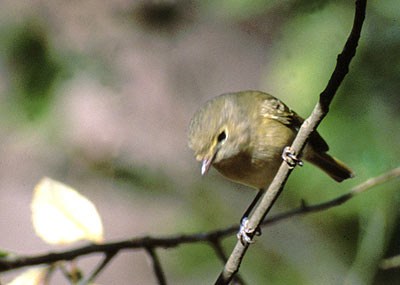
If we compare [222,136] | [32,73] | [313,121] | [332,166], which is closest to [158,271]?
[313,121]

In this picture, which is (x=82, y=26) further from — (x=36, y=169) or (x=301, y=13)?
(x=301, y=13)

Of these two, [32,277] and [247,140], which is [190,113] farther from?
[32,277]

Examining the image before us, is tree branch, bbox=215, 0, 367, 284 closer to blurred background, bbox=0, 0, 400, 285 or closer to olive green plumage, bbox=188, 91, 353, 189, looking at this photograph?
blurred background, bbox=0, 0, 400, 285

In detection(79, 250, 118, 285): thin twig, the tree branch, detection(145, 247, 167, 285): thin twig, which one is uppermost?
the tree branch

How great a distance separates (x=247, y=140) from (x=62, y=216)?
90 centimetres

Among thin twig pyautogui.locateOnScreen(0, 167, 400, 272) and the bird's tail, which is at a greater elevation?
thin twig pyautogui.locateOnScreen(0, 167, 400, 272)

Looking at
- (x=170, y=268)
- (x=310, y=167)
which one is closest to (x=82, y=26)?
Answer: (x=170, y=268)

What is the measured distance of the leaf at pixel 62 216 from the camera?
3.18ft

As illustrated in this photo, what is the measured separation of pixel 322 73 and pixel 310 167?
303 millimetres

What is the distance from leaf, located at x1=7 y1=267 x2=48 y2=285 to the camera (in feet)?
2.99

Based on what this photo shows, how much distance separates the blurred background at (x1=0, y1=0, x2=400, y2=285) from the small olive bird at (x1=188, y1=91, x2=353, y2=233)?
5.4 inches

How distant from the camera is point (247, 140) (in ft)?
5.98

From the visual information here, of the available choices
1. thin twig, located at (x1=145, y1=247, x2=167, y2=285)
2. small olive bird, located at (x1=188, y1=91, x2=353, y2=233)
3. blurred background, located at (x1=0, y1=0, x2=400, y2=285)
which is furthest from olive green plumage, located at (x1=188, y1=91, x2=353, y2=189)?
thin twig, located at (x1=145, y1=247, x2=167, y2=285)

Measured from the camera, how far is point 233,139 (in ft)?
5.86
